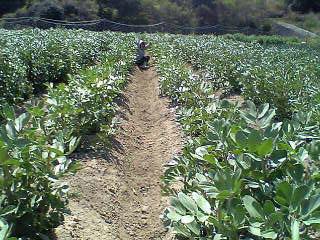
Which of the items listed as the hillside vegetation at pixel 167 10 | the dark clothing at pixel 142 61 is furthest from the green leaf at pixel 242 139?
the hillside vegetation at pixel 167 10

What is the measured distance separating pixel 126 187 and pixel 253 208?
12.2 feet

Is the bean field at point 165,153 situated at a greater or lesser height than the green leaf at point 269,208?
lesser

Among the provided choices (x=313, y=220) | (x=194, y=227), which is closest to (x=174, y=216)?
(x=194, y=227)

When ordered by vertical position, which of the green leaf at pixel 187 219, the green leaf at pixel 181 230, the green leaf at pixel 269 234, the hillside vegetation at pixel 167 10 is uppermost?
the green leaf at pixel 269 234

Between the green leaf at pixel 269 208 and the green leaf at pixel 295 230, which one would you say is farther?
the green leaf at pixel 269 208

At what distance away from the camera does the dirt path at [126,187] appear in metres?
4.26

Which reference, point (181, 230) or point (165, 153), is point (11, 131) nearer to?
point (181, 230)

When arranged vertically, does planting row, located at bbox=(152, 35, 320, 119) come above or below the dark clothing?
above

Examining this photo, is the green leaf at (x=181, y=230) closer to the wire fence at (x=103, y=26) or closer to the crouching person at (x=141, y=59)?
the crouching person at (x=141, y=59)

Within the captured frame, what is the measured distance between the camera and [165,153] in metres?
6.53

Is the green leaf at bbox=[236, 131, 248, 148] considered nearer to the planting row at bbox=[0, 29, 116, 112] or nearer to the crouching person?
the planting row at bbox=[0, 29, 116, 112]

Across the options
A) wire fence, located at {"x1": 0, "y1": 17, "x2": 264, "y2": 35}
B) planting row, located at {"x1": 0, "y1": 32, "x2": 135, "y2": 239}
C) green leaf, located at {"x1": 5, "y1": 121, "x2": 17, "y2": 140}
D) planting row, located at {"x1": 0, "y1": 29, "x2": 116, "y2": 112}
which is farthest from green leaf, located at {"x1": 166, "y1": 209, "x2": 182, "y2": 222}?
wire fence, located at {"x1": 0, "y1": 17, "x2": 264, "y2": 35}

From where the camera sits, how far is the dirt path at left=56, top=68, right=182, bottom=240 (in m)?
4.26

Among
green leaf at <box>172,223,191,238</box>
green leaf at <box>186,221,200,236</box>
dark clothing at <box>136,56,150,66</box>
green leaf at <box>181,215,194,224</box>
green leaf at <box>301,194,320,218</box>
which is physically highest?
green leaf at <box>301,194,320,218</box>
